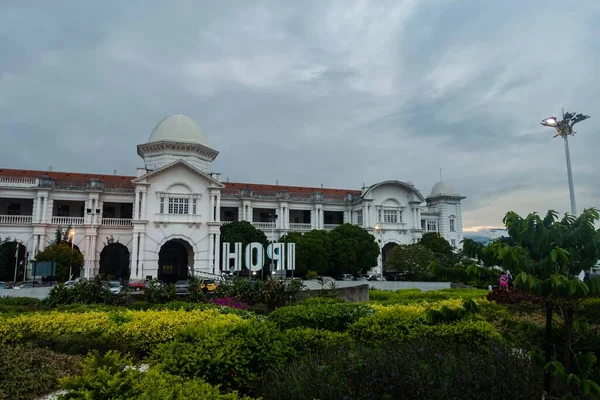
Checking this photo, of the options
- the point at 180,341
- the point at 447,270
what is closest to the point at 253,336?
the point at 180,341

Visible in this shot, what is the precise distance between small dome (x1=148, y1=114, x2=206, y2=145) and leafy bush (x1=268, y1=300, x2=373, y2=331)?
37.1 meters

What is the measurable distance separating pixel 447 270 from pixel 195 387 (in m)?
3.17

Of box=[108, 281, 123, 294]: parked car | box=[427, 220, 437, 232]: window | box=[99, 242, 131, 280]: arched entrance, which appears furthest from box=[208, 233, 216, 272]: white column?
box=[427, 220, 437, 232]: window

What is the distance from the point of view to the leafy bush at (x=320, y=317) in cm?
983

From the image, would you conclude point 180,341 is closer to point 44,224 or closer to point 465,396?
point 465,396

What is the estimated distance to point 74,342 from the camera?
9.39 meters

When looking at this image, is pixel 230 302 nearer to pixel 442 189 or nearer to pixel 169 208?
pixel 169 208

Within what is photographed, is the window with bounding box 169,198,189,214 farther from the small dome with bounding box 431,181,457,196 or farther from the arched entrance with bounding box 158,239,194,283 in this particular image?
the small dome with bounding box 431,181,457,196

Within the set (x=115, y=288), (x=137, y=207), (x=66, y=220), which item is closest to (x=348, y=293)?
(x=115, y=288)

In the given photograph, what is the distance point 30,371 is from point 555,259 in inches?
308

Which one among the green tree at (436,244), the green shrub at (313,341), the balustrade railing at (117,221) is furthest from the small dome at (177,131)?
the green shrub at (313,341)

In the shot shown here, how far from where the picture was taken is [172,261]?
154 ft

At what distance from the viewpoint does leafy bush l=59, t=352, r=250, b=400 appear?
14.0ft

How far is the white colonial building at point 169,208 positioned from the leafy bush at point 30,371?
31495 mm
